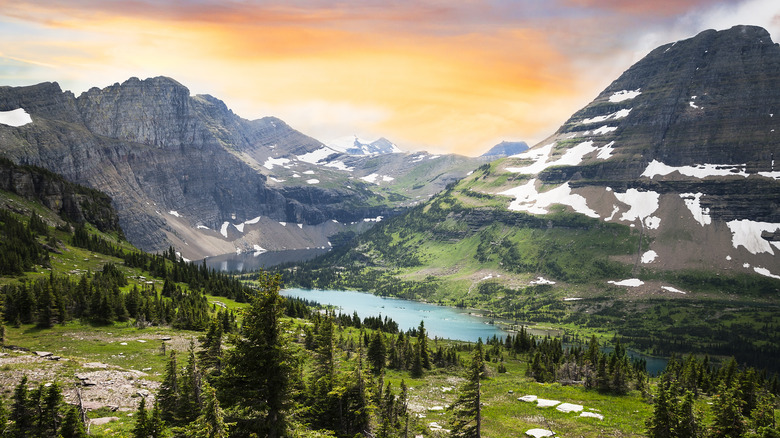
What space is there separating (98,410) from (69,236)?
450ft

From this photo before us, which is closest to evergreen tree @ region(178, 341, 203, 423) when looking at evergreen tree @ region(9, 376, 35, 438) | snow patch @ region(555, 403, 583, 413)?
evergreen tree @ region(9, 376, 35, 438)

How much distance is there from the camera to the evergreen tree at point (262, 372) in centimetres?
1847

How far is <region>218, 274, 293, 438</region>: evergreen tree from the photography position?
18.5 m

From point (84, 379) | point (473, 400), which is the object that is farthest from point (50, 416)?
point (473, 400)

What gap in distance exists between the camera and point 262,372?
1873 centimetres

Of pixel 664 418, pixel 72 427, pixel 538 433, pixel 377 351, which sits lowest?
pixel 538 433

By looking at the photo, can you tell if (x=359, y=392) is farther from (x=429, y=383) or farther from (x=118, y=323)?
(x=118, y=323)

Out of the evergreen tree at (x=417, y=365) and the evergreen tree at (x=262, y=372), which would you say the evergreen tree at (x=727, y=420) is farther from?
the evergreen tree at (x=417, y=365)

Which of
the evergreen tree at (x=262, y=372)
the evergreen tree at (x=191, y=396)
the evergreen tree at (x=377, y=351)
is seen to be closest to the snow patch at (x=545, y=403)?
the evergreen tree at (x=377, y=351)

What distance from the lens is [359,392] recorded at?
30.3 metres

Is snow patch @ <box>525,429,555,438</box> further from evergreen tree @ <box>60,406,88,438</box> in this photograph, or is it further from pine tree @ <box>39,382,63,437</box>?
pine tree @ <box>39,382,63,437</box>

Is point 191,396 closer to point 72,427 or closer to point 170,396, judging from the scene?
point 170,396

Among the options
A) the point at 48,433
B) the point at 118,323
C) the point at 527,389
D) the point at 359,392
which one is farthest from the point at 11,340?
the point at 527,389

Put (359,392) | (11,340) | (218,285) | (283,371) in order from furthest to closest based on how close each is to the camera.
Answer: (218,285) < (11,340) < (359,392) < (283,371)
